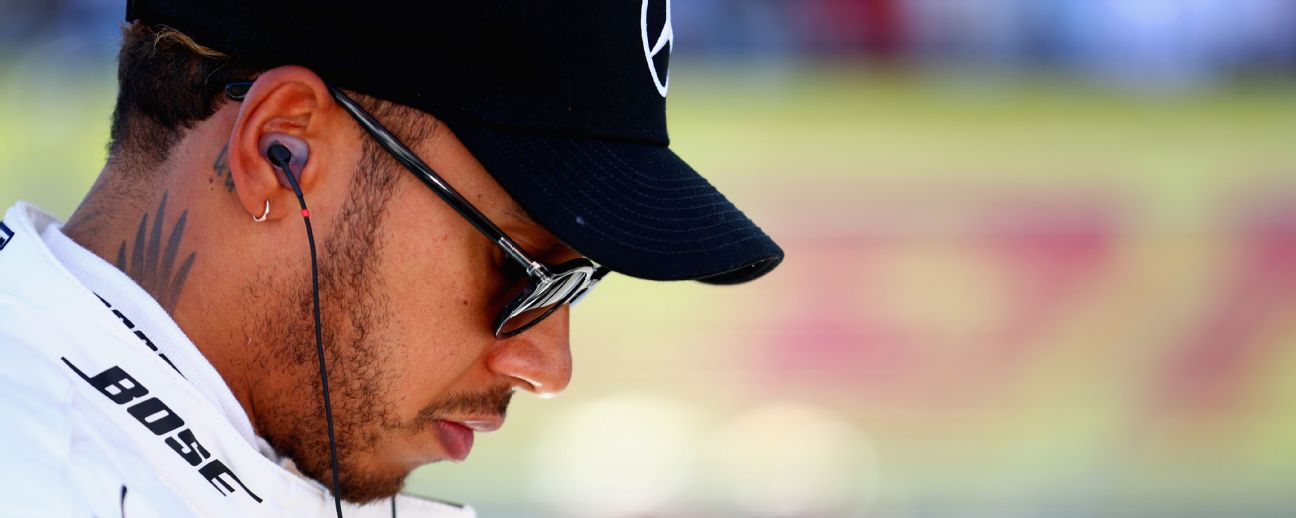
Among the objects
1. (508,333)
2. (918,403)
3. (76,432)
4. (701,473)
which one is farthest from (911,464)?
(76,432)

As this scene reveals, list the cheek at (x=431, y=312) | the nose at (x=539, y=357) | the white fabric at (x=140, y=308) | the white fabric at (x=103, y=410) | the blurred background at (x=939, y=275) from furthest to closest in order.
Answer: the blurred background at (x=939, y=275)
the nose at (x=539, y=357)
the cheek at (x=431, y=312)
the white fabric at (x=140, y=308)
the white fabric at (x=103, y=410)

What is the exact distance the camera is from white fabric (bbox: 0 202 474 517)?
1.15 metres

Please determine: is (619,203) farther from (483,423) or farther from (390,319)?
(483,423)

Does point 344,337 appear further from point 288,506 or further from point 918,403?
point 918,403

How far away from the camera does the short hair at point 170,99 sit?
4.62ft

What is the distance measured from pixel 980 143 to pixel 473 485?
297 centimetres

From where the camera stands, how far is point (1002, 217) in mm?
6262

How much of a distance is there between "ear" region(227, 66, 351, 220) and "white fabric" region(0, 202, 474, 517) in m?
0.16

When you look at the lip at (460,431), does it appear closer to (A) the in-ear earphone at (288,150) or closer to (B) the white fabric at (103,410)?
(B) the white fabric at (103,410)

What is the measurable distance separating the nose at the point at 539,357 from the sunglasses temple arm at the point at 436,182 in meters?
0.16

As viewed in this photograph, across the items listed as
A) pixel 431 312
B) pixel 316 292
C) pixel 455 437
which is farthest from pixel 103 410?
pixel 455 437

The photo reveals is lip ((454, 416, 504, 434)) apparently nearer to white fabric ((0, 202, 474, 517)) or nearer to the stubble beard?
the stubble beard

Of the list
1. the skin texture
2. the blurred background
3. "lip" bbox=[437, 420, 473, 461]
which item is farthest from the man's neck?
the blurred background

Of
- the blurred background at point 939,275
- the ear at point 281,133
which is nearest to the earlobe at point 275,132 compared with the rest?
the ear at point 281,133
